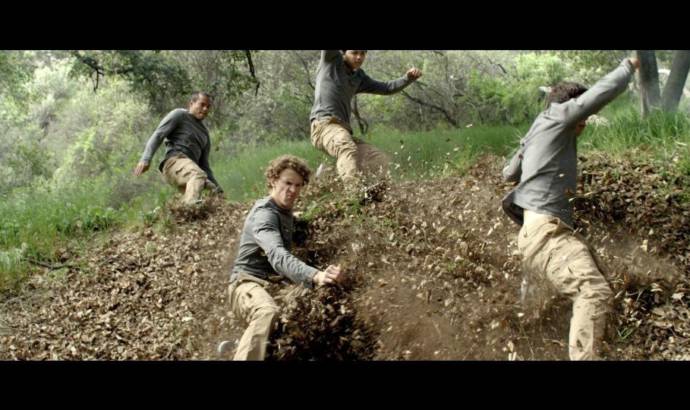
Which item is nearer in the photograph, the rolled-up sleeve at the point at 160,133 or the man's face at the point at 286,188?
the man's face at the point at 286,188

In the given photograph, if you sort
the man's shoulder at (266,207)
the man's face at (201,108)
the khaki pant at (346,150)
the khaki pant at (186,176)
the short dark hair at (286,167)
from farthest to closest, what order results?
the man's face at (201,108) < the khaki pant at (186,176) < the khaki pant at (346,150) < the short dark hair at (286,167) < the man's shoulder at (266,207)

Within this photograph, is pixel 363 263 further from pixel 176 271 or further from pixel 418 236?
pixel 176 271

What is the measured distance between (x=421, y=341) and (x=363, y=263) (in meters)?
0.58

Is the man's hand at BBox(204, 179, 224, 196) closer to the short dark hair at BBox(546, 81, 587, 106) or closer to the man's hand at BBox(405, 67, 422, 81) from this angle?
the man's hand at BBox(405, 67, 422, 81)

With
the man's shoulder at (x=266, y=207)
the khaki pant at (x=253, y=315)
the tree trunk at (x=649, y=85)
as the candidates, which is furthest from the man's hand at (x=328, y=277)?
the tree trunk at (x=649, y=85)

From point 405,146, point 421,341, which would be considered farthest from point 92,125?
point 421,341

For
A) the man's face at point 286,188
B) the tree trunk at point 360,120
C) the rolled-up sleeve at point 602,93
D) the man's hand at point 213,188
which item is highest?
the tree trunk at point 360,120

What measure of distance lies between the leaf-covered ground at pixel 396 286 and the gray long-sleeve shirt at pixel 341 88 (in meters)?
0.49

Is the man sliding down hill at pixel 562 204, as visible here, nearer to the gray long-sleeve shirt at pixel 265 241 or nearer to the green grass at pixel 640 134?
the green grass at pixel 640 134

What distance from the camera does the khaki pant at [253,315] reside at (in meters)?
3.25

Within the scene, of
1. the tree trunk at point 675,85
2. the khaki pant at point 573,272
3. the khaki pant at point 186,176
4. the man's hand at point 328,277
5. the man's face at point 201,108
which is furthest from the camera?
the man's face at point 201,108

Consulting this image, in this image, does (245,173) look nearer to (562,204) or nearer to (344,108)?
(344,108)

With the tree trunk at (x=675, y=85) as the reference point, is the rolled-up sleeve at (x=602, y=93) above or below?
below
